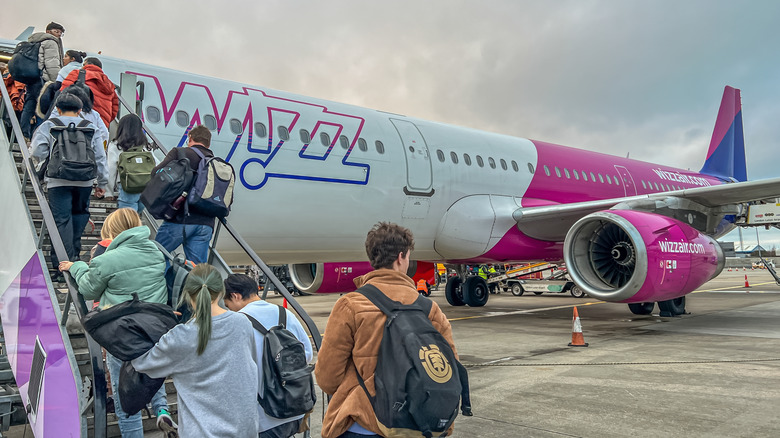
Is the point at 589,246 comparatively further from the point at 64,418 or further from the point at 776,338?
the point at 64,418

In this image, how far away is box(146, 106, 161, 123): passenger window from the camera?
19.5 ft

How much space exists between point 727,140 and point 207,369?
18.0 m

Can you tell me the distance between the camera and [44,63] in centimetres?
520

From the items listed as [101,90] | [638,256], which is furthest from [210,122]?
[638,256]

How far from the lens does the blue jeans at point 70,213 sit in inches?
153

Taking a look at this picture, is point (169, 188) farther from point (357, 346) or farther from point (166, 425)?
point (357, 346)

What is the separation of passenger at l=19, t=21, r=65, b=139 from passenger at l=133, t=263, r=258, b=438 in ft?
13.3

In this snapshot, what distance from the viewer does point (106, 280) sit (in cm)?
262

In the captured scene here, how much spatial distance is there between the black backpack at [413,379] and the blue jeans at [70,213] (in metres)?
2.91

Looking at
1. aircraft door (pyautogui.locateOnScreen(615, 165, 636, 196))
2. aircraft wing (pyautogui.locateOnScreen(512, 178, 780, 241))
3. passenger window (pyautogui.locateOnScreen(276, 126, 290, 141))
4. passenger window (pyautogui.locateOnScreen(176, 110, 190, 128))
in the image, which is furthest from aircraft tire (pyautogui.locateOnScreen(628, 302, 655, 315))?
passenger window (pyautogui.locateOnScreen(176, 110, 190, 128))

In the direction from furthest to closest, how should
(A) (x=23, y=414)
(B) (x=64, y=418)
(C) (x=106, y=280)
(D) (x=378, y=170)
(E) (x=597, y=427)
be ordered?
Result: 1. (D) (x=378, y=170)
2. (A) (x=23, y=414)
3. (E) (x=597, y=427)
4. (B) (x=64, y=418)
5. (C) (x=106, y=280)

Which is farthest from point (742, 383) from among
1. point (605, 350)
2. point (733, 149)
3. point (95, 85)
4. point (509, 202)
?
point (733, 149)

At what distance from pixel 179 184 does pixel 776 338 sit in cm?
751

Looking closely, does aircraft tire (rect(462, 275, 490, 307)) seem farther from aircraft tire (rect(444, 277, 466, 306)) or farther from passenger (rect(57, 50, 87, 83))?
passenger (rect(57, 50, 87, 83))
